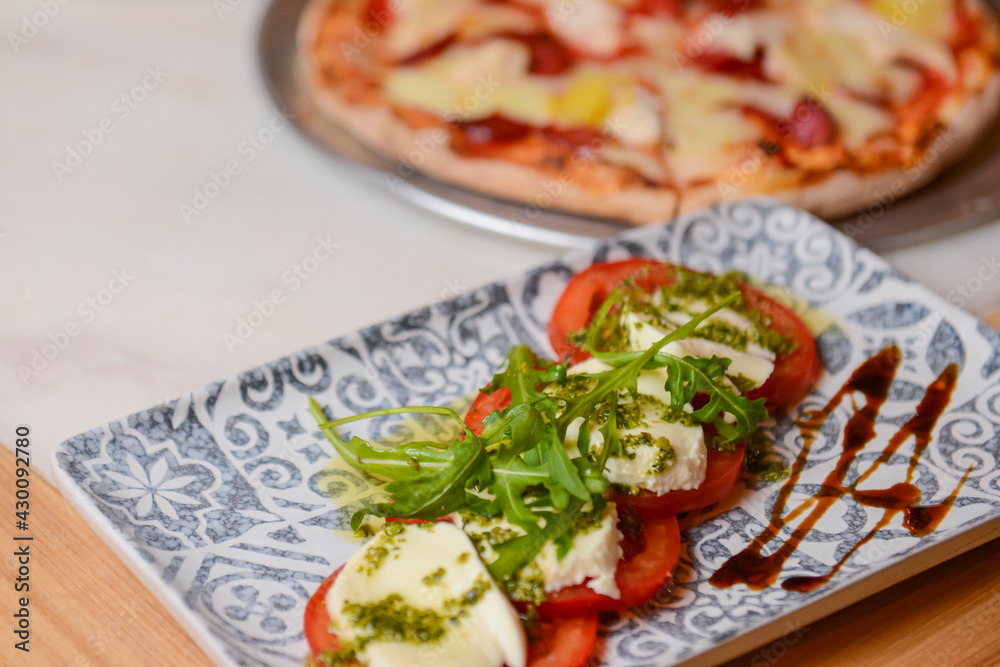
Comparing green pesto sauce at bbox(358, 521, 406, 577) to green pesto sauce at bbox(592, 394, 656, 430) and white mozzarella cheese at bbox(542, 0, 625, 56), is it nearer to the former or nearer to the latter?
green pesto sauce at bbox(592, 394, 656, 430)

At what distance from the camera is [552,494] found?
167cm

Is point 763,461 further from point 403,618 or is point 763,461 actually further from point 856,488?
point 403,618

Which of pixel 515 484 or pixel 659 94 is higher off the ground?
pixel 659 94

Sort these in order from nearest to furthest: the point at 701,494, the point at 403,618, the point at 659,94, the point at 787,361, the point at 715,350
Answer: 1. the point at 403,618
2. the point at 701,494
3. the point at 715,350
4. the point at 787,361
5. the point at 659,94

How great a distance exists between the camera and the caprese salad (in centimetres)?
154

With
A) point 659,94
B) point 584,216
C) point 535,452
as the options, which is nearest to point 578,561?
point 535,452

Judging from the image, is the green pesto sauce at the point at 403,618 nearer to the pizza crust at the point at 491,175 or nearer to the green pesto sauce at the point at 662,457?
the green pesto sauce at the point at 662,457

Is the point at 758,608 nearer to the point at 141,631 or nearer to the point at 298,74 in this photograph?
the point at 141,631

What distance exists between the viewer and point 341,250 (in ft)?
10.2

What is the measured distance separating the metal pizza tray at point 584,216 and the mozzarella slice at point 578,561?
4.76 ft

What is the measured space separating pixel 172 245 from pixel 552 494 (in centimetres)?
193

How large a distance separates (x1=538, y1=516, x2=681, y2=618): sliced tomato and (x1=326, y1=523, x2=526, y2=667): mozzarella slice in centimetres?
11

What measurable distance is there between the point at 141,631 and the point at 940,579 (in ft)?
5.20

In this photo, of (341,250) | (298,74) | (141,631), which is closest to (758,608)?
(141,631)
